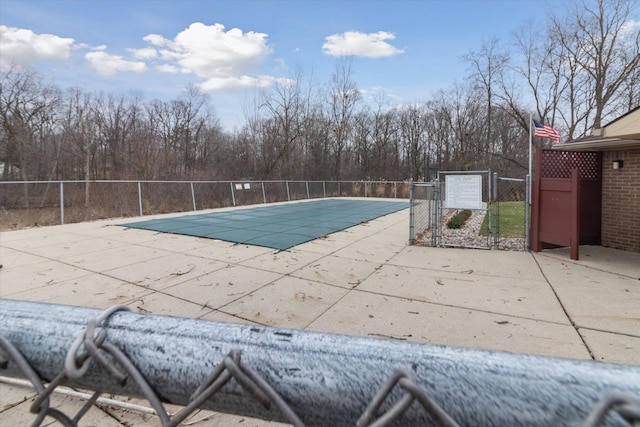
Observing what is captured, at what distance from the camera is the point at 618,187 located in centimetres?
652

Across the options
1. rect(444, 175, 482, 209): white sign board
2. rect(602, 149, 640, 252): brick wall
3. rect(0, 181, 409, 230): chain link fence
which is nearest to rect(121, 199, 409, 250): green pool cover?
rect(0, 181, 409, 230): chain link fence

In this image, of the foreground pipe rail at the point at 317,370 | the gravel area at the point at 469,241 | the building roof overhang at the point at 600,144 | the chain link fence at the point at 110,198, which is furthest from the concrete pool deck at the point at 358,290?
the chain link fence at the point at 110,198

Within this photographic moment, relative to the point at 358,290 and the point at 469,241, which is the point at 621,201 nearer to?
the point at 469,241

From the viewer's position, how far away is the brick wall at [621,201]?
20.5ft

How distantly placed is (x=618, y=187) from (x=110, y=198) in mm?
14618

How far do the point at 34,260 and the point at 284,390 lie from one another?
7255mm

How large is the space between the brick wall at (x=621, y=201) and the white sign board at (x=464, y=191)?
2.48 m

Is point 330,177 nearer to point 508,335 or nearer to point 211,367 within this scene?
point 508,335

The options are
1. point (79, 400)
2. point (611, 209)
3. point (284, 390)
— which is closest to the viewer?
point (284, 390)

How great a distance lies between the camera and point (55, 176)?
72.3 feet

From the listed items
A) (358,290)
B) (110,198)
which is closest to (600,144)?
(358,290)

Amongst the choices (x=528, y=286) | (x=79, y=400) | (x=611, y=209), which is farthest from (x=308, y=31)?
(x=79, y=400)

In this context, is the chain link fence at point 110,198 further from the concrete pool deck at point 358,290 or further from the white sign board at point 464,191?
the white sign board at point 464,191

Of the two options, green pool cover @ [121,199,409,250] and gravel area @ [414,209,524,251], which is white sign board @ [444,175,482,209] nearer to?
gravel area @ [414,209,524,251]
